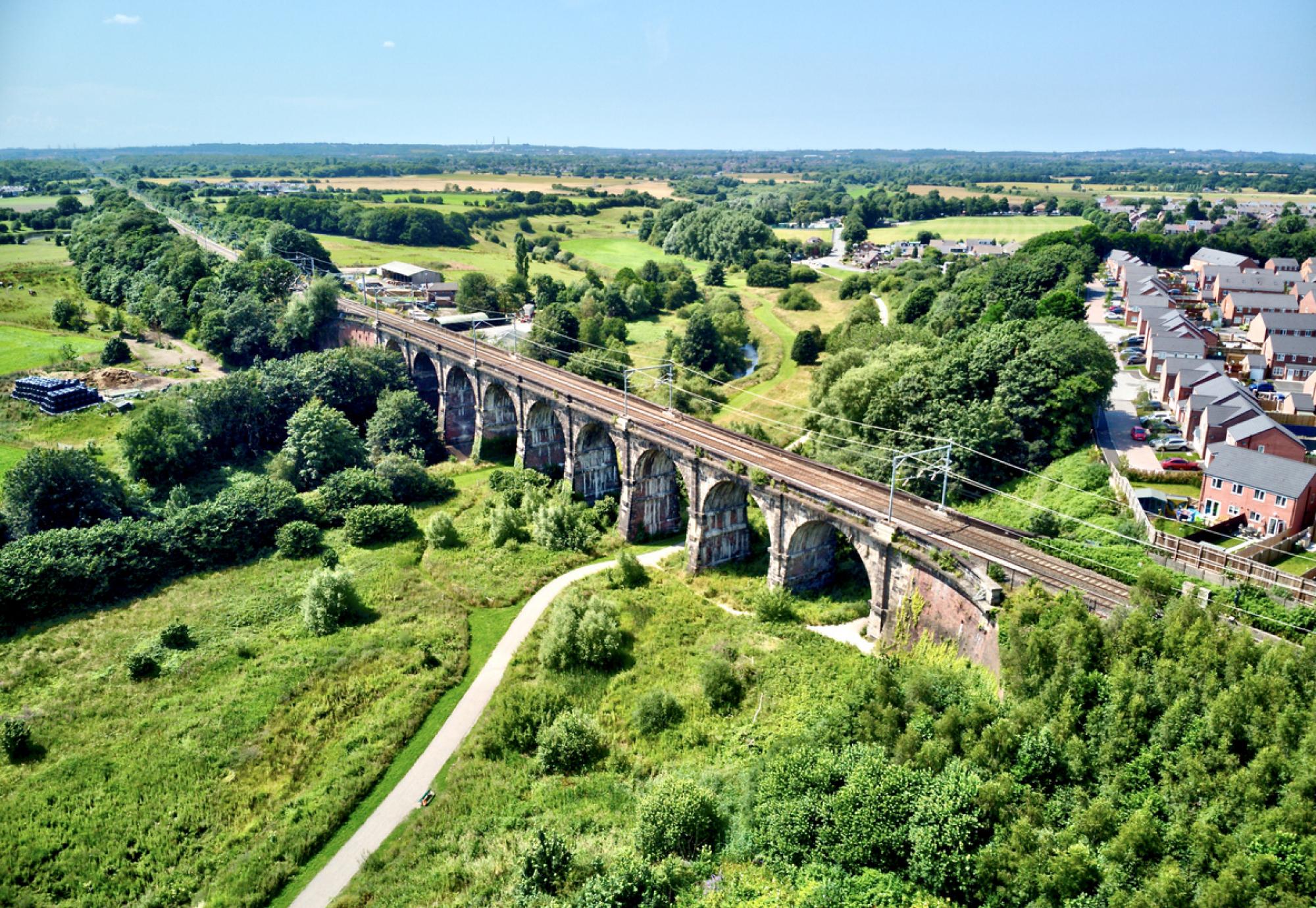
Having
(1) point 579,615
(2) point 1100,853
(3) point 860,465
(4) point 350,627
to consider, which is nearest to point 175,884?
(4) point 350,627

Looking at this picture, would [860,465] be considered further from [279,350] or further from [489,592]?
[279,350]

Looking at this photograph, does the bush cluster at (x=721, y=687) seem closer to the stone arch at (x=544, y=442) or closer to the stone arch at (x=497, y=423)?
the stone arch at (x=544, y=442)

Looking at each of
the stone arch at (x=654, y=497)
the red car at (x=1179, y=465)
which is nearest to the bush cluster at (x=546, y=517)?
the stone arch at (x=654, y=497)

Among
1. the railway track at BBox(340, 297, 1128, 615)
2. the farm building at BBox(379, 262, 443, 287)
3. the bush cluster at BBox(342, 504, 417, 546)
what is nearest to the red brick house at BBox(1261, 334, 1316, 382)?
the railway track at BBox(340, 297, 1128, 615)

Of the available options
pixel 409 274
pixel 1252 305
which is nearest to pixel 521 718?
pixel 1252 305

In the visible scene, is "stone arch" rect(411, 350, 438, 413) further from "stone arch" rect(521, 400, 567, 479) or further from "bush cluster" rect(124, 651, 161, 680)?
"bush cluster" rect(124, 651, 161, 680)

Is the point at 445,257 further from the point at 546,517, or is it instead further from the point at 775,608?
the point at 775,608
